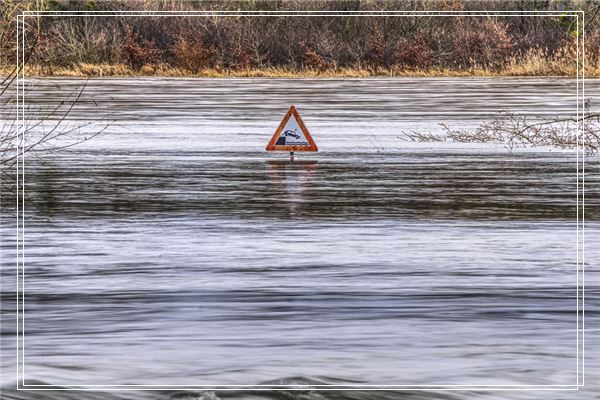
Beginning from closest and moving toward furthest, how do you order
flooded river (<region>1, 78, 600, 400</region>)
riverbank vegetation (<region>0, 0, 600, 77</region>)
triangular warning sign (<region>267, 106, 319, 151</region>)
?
1. flooded river (<region>1, 78, 600, 400</region>)
2. triangular warning sign (<region>267, 106, 319, 151</region>)
3. riverbank vegetation (<region>0, 0, 600, 77</region>)

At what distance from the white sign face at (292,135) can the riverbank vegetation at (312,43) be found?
99.3ft

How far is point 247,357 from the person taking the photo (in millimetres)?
9336

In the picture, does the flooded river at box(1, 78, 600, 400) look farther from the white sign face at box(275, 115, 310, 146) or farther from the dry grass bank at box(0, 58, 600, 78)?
the dry grass bank at box(0, 58, 600, 78)

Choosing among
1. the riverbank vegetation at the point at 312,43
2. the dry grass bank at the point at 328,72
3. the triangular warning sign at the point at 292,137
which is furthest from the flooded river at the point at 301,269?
the dry grass bank at the point at 328,72

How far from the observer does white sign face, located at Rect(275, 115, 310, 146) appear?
2392 cm

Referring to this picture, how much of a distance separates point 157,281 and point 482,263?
10.0 ft

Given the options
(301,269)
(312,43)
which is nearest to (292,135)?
(301,269)

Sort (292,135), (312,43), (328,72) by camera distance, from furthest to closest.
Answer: (328,72)
(312,43)
(292,135)

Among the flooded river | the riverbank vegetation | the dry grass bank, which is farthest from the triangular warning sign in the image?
the dry grass bank

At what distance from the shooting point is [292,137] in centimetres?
2439

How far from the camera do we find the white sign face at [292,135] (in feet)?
78.5

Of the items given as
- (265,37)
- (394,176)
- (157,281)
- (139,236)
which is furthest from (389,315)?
(265,37)

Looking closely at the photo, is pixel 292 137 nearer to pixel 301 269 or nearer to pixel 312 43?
pixel 301 269

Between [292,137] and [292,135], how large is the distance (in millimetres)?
56
